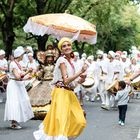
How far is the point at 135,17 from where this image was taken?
216 ft

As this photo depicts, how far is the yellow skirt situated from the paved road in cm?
243

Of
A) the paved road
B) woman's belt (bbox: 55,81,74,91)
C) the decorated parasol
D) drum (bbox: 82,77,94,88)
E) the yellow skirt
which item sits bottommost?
the paved road

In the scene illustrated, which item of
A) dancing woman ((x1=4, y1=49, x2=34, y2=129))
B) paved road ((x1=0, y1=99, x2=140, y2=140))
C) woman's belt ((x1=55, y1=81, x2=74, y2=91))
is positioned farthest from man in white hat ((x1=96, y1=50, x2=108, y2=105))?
woman's belt ((x1=55, y1=81, x2=74, y2=91))

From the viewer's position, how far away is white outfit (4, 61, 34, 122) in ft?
44.2

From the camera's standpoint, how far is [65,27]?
15.0m

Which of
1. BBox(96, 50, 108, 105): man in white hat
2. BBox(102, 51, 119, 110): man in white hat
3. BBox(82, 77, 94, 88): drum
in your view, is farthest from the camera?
BBox(82, 77, 94, 88): drum

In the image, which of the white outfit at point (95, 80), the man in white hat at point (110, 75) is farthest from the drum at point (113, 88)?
the white outfit at point (95, 80)

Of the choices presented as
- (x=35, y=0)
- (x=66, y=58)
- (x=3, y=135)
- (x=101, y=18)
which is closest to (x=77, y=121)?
(x=66, y=58)

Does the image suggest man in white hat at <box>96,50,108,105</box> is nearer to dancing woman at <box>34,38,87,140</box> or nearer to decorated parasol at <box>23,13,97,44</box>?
decorated parasol at <box>23,13,97,44</box>

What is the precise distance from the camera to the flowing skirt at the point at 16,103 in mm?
13477

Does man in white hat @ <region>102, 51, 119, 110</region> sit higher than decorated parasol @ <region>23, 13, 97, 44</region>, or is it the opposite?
decorated parasol @ <region>23, 13, 97, 44</region>

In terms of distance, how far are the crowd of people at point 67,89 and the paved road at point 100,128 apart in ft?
1.28

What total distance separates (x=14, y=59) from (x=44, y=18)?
270 cm

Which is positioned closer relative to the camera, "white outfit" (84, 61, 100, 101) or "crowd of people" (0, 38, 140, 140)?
"crowd of people" (0, 38, 140, 140)
